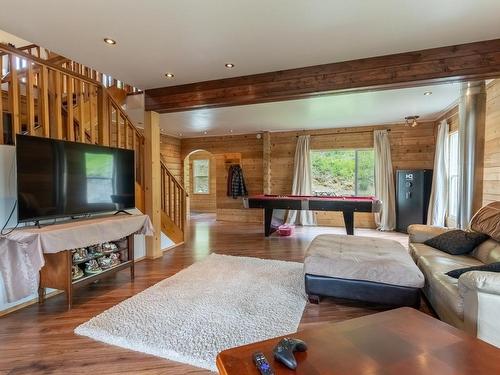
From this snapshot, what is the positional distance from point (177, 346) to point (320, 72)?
3.08 m

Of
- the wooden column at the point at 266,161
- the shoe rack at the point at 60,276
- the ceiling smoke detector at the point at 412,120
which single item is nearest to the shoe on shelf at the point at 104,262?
the shoe rack at the point at 60,276

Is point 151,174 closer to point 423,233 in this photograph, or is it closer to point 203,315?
point 203,315

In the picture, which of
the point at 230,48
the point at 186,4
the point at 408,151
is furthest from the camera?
the point at 408,151

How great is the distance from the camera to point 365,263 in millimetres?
Result: 2475

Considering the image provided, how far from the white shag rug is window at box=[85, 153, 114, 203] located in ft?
3.93

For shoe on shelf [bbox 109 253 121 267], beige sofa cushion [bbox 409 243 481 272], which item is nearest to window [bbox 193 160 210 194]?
shoe on shelf [bbox 109 253 121 267]

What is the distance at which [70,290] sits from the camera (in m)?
2.56

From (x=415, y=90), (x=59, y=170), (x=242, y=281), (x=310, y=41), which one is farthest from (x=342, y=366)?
(x=415, y=90)

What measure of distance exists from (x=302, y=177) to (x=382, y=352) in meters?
6.02

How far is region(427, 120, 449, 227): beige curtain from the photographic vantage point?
5391 mm

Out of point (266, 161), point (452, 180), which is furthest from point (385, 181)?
point (266, 161)

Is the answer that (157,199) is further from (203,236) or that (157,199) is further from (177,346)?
(177,346)

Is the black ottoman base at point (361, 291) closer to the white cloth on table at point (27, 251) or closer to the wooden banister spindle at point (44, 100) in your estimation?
the white cloth on table at point (27, 251)

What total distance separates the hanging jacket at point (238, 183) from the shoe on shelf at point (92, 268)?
5.13 m
